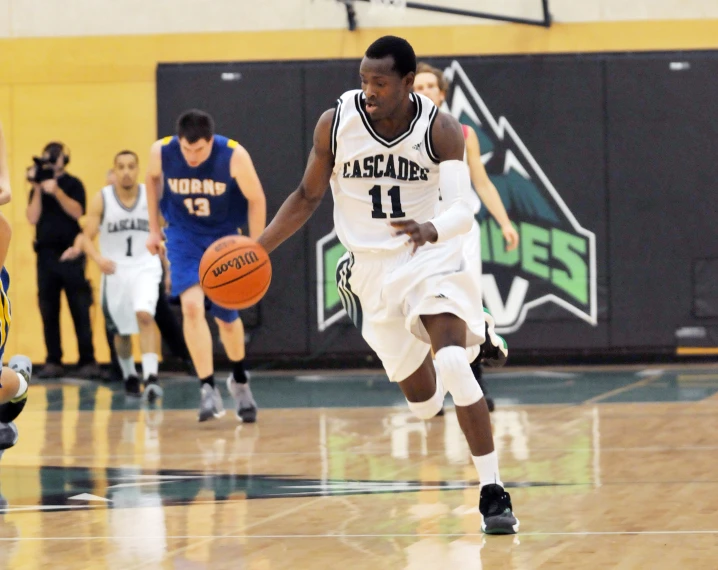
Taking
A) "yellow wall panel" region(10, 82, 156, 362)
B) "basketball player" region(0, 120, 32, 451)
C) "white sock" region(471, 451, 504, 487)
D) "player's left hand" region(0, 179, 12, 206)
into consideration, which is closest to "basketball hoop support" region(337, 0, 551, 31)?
"yellow wall panel" region(10, 82, 156, 362)

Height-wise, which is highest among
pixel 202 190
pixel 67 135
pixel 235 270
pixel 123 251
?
pixel 67 135

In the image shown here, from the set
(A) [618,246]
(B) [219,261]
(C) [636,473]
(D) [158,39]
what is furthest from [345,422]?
(D) [158,39]

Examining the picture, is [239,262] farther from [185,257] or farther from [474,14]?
[474,14]

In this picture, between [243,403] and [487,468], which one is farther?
[243,403]

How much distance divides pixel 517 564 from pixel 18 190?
31.3 ft

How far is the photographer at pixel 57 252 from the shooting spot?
11523 mm

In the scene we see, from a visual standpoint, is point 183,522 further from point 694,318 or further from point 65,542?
point 694,318

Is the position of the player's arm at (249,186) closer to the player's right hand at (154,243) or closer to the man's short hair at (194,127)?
the man's short hair at (194,127)

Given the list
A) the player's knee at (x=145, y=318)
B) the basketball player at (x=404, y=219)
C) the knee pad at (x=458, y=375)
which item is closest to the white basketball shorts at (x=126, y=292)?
the player's knee at (x=145, y=318)

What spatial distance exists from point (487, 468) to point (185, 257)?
3.95 meters

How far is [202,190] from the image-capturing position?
27.4ft

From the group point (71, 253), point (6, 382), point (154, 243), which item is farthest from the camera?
point (71, 253)

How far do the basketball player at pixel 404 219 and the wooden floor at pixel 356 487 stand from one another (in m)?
0.46

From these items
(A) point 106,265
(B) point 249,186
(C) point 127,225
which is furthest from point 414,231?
(C) point 127,225
